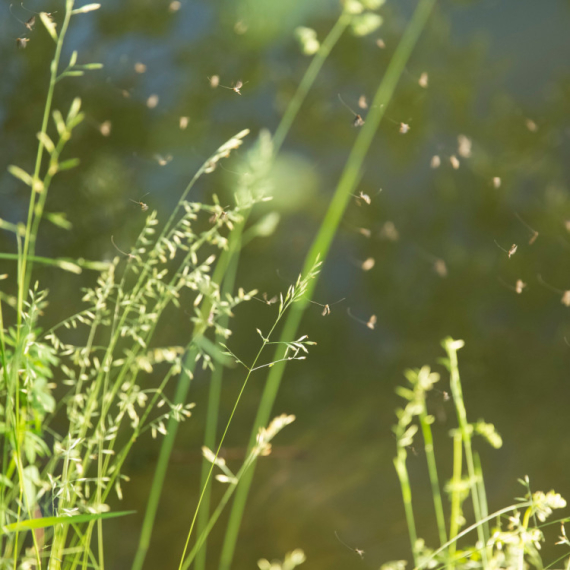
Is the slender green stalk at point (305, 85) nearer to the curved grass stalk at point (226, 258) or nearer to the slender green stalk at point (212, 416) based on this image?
the curved grass stalk at point (226, 258)

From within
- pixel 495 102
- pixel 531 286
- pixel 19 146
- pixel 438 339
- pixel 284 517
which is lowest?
pixel 284 517

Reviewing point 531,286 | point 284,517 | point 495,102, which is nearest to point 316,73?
point 495,102

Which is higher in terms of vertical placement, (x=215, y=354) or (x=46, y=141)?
(x=46, y=141)

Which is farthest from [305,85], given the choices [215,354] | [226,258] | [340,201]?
[215,354]

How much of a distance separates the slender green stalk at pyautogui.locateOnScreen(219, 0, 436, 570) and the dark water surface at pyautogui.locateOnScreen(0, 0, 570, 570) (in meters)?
0.02

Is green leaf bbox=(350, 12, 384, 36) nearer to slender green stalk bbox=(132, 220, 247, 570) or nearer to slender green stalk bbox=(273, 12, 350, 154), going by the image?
slender green stalk bbox=(273, 12, 350, 154)

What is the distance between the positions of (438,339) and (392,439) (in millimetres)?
195

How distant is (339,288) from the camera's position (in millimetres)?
1019

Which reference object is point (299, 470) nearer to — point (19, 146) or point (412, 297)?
point (412, 297)

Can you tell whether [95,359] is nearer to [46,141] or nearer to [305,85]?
[46,141]

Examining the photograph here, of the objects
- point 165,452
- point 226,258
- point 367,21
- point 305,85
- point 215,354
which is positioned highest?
point 367,21

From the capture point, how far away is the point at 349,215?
3.28 ft

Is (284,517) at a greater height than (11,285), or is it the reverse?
(11,285)

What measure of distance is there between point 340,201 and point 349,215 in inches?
1.4
